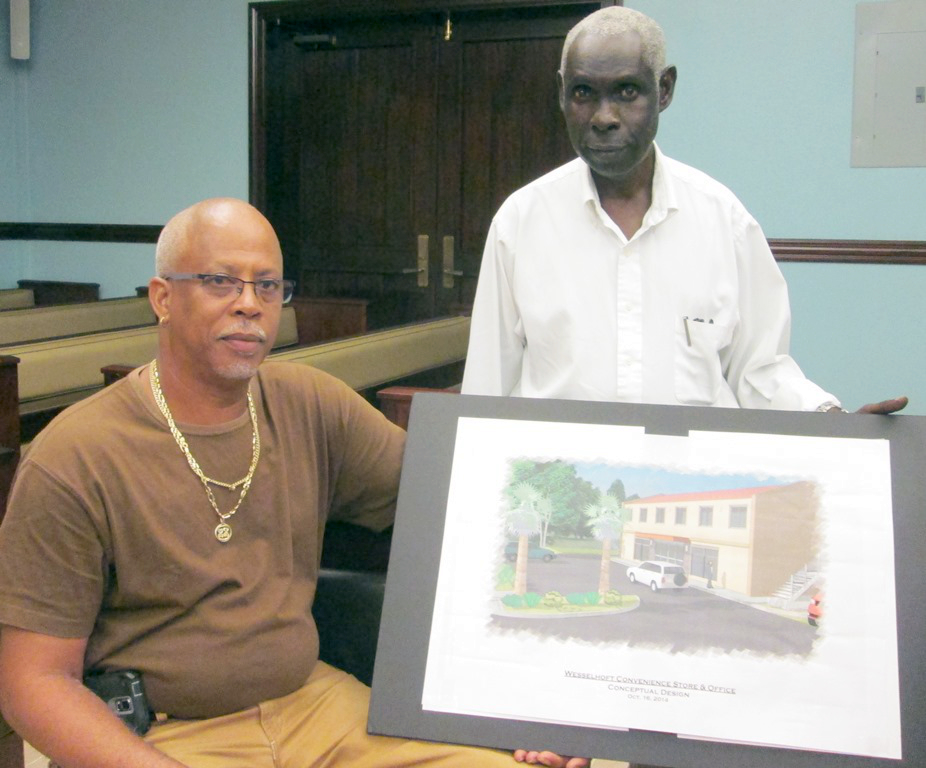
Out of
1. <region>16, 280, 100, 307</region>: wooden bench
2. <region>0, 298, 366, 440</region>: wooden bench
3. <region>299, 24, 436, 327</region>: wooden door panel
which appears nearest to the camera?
<region>0, 298, 366, 440</region>: wooden bench

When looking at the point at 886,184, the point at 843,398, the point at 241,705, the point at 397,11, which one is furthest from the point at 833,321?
the point at 241,705

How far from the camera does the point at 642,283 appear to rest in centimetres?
165

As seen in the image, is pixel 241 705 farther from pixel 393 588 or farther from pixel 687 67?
pixel 687 67

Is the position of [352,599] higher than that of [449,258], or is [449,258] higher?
[449,258]

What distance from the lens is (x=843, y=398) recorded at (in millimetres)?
4051

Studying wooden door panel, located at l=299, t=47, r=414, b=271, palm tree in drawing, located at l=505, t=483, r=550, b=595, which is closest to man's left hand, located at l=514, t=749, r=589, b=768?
palm tree in drawing, located at l=505, t=483, r=550, b=595

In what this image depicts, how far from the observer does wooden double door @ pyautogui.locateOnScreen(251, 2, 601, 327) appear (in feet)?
15.7

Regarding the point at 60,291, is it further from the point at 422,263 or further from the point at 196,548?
the point at 196,548

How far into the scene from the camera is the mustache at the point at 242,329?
4.50 ft

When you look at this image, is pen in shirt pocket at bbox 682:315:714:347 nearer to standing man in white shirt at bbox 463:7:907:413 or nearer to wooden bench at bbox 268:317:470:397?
standing man in white shirt at bbox 463:7:907:413

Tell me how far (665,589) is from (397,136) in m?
4.14

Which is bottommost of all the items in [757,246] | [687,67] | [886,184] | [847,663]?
[847,663]

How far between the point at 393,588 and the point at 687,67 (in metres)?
3.41

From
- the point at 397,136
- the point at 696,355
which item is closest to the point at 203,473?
the point at 696,355
